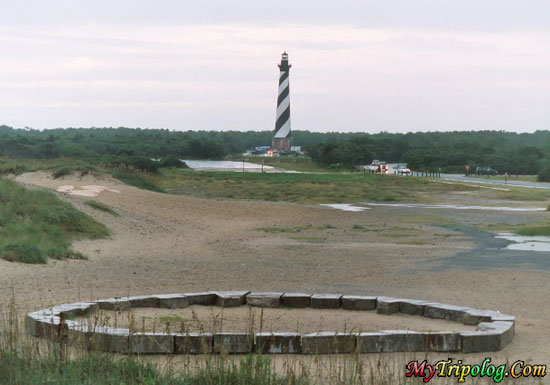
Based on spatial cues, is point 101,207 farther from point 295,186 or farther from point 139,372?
point 295,186

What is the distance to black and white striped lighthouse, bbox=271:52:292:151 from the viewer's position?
114062 millimetres

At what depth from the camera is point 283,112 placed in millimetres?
116250

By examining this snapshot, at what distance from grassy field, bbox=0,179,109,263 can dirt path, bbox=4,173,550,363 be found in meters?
0.51

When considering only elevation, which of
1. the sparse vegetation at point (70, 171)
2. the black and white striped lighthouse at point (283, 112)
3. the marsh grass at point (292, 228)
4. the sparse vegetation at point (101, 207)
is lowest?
the marsh grass at point (292, 228)

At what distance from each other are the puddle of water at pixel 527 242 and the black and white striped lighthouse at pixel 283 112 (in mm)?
89105

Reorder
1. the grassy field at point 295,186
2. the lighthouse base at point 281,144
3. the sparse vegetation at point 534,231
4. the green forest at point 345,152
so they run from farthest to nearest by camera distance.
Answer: the lighthouse base at point 281,144 → the green forest at point 345,152 → the grassy field at point 295,186 → the sparse vegetation at point 534,231

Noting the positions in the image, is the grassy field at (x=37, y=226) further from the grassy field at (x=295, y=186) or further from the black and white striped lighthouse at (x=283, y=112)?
the black and white striped lighthouse at (x=283, y=112)

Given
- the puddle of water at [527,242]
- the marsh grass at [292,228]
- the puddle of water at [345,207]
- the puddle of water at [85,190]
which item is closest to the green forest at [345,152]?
the puddle of water at [345,207]

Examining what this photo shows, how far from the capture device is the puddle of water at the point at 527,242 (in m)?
22.2

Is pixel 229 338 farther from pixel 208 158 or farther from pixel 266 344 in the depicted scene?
pixel 208 158

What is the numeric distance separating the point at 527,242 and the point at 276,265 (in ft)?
29.1

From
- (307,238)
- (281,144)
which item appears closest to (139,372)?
(307,238)

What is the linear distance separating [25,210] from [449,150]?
95700 mm

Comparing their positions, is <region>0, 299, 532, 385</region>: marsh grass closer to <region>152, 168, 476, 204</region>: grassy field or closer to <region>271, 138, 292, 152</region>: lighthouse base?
<region>152, 168, 476, 204</region>: grassy field
